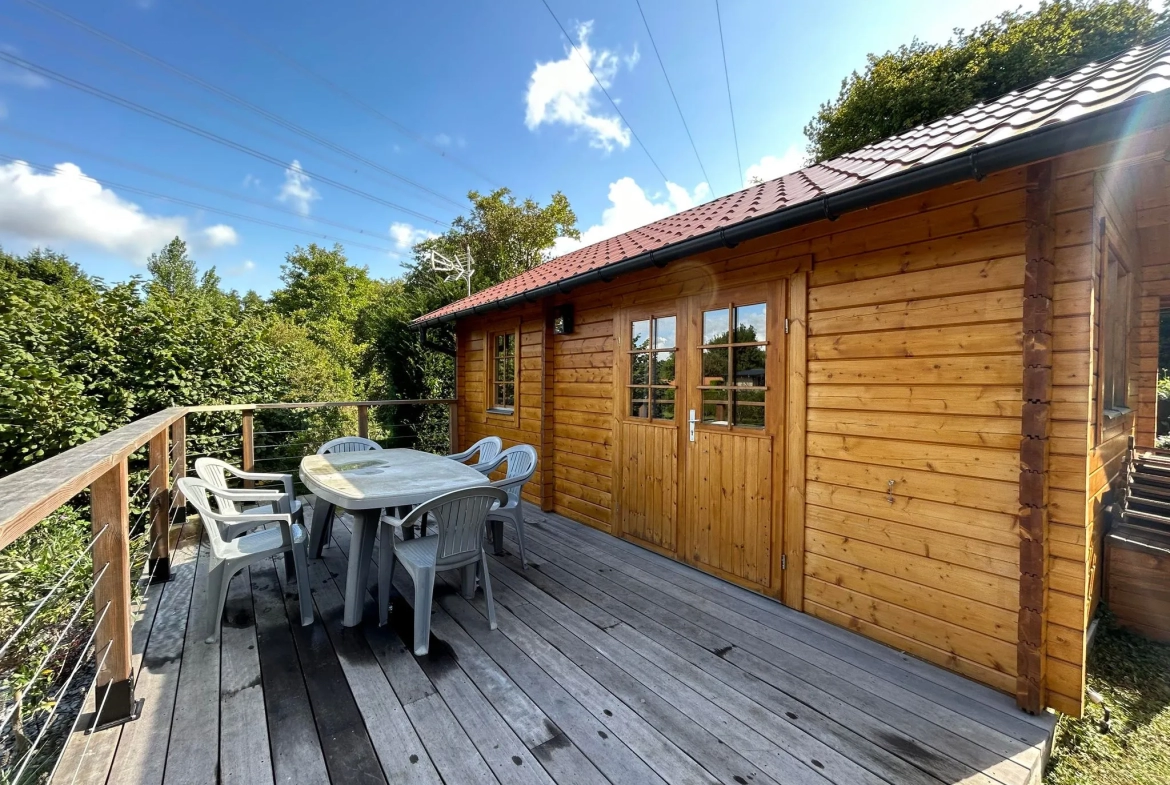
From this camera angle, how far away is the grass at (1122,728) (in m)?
1.65

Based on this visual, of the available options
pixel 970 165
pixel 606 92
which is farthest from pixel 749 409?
pixel 606 92

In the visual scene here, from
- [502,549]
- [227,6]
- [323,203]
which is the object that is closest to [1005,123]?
[502,549]

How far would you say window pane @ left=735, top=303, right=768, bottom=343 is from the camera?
9.41 feet

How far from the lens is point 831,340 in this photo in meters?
2.54

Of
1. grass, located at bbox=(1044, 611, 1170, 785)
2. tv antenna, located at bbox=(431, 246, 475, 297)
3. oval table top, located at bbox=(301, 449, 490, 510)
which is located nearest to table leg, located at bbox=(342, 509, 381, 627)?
oval table top, located at bbox=(301, 449, 490, 510)

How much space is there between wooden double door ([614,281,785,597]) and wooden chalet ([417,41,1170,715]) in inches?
0.7

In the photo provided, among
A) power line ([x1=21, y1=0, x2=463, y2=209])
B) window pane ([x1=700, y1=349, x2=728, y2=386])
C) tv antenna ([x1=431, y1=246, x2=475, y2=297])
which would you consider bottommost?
window pane ([x1=700, y1=349, x2=728, y2=386])

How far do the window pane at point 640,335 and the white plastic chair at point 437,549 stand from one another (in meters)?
1.80

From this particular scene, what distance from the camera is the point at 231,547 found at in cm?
244

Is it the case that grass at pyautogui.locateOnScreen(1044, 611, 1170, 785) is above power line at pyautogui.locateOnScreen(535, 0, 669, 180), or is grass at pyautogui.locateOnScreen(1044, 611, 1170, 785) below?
below

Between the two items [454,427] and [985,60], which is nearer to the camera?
[454,427]

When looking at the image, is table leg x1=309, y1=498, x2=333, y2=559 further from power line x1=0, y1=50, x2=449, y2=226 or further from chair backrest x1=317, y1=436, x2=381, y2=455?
power line x1=0, y1=50, x2=449, y2=226

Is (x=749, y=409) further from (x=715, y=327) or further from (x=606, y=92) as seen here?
(x=606, y=92)

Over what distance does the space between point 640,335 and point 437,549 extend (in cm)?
227
